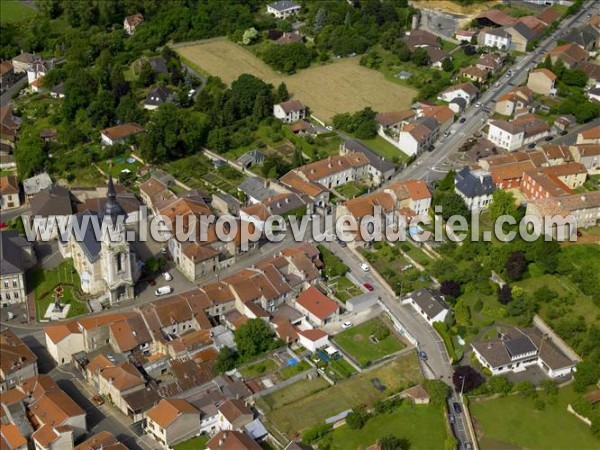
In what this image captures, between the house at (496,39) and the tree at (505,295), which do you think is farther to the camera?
the house at (496,39)

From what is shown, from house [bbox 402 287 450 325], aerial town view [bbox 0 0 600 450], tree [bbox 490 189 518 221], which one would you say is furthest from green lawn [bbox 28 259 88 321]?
tree [bbox 490 189 518 221]

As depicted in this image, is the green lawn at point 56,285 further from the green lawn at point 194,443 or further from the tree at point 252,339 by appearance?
the green lawn at point 194,443

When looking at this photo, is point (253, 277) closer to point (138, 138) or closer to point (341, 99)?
point (138, 138)

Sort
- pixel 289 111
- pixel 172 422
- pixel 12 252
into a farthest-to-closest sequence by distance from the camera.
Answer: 1. pixel 289 111
2. pixel 12 252
3. pixel 172 422

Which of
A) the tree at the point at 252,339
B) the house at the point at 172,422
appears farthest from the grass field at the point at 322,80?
the house at the point at 172,422

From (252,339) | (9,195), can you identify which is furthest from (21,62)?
(252,339)

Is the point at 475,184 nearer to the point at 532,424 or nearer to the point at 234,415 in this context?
the point at 532,424
